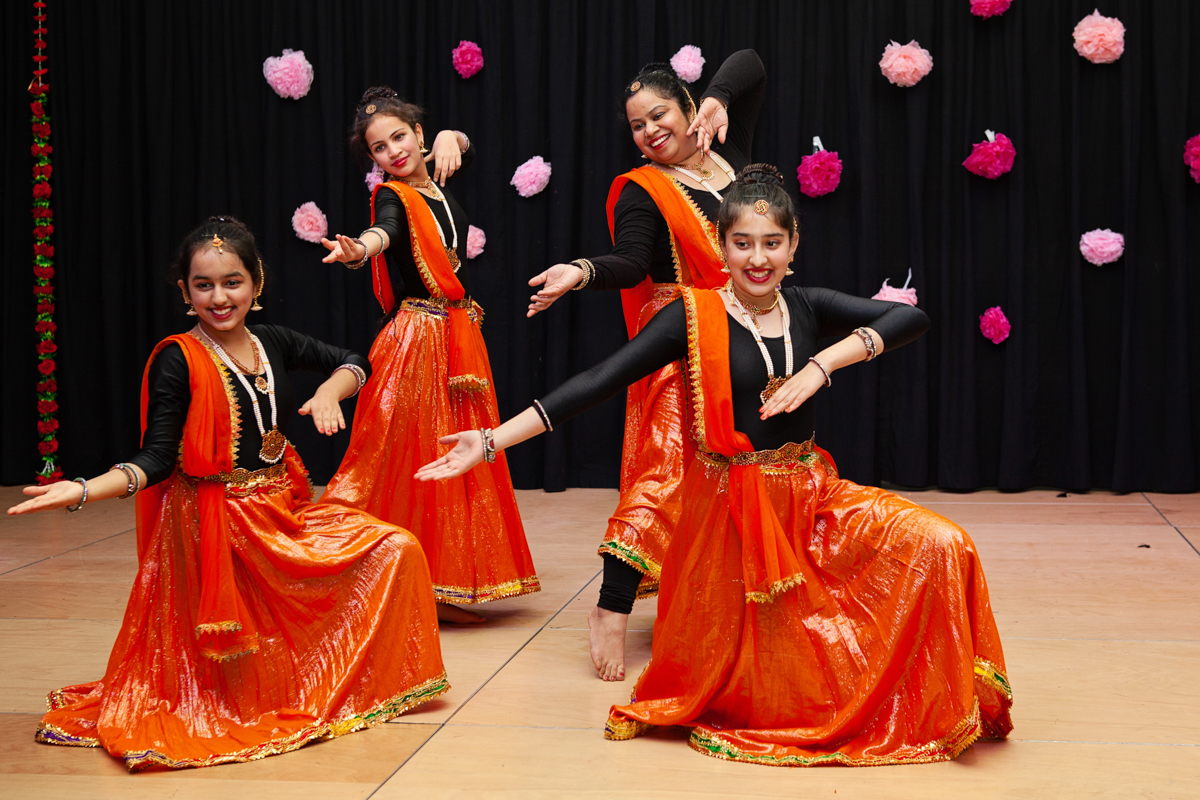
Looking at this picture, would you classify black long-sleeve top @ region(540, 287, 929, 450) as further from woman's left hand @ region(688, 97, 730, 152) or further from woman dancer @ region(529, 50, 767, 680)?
woman's left hand @ region(688, 97, 730, 152)

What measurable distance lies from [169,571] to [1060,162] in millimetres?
4102

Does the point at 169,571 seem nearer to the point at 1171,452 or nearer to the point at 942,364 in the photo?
the point at 942,364

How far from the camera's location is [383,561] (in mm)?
2400

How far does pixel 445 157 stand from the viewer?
347 cm

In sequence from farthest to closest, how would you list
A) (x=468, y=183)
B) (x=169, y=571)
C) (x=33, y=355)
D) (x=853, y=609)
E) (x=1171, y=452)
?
(x=33, y=355) → (x=468, y=183) → (x=1171, y=452) → (x=169, y=571) → (x=853, y=609)

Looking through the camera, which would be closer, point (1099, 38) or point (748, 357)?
point (748, 357)

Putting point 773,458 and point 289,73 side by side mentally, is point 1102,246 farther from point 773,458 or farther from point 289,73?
point 289,73

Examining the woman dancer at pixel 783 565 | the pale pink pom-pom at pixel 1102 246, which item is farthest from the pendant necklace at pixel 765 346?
the pale pink pom-pom at pixel 1102 246

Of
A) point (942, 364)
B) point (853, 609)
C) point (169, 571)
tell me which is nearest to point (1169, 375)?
point (942, 364)

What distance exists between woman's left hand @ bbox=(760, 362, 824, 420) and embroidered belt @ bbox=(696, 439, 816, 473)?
4.0 inches

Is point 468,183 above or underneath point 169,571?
above

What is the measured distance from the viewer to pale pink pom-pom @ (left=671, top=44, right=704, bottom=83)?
16.3ft

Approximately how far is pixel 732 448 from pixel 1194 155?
3.50m

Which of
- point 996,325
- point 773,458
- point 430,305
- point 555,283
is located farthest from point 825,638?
point 996,325
